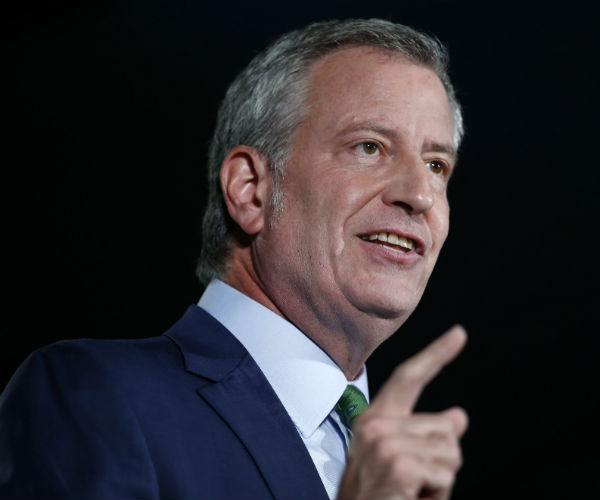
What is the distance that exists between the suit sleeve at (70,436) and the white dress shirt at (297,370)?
0.30m

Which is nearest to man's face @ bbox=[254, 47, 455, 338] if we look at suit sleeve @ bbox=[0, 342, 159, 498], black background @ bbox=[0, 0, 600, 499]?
suit sleeve @ bbox=[0, 342, 159, 498]

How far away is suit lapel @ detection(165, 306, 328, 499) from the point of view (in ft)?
4.79

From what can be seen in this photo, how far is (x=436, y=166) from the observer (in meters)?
1.93

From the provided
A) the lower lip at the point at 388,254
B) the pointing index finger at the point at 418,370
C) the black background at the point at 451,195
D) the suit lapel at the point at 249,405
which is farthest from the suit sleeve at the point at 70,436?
the black background at the point at 451,195

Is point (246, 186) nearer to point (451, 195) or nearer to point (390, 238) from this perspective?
point (390, 238)

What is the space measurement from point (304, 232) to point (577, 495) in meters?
1.56

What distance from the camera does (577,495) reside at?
2.86m

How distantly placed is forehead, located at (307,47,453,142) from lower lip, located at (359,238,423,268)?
0.76 feet

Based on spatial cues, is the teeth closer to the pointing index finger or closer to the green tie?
the green tie

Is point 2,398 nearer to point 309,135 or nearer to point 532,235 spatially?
point 309,135

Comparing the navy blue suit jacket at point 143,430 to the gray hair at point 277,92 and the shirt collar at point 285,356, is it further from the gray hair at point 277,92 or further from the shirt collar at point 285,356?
the gray hair at point 277,92

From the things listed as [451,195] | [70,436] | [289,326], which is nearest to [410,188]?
[289,326]

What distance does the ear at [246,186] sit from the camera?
1.85 metres

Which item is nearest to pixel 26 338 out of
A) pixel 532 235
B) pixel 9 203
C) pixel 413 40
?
pixel 9 203
